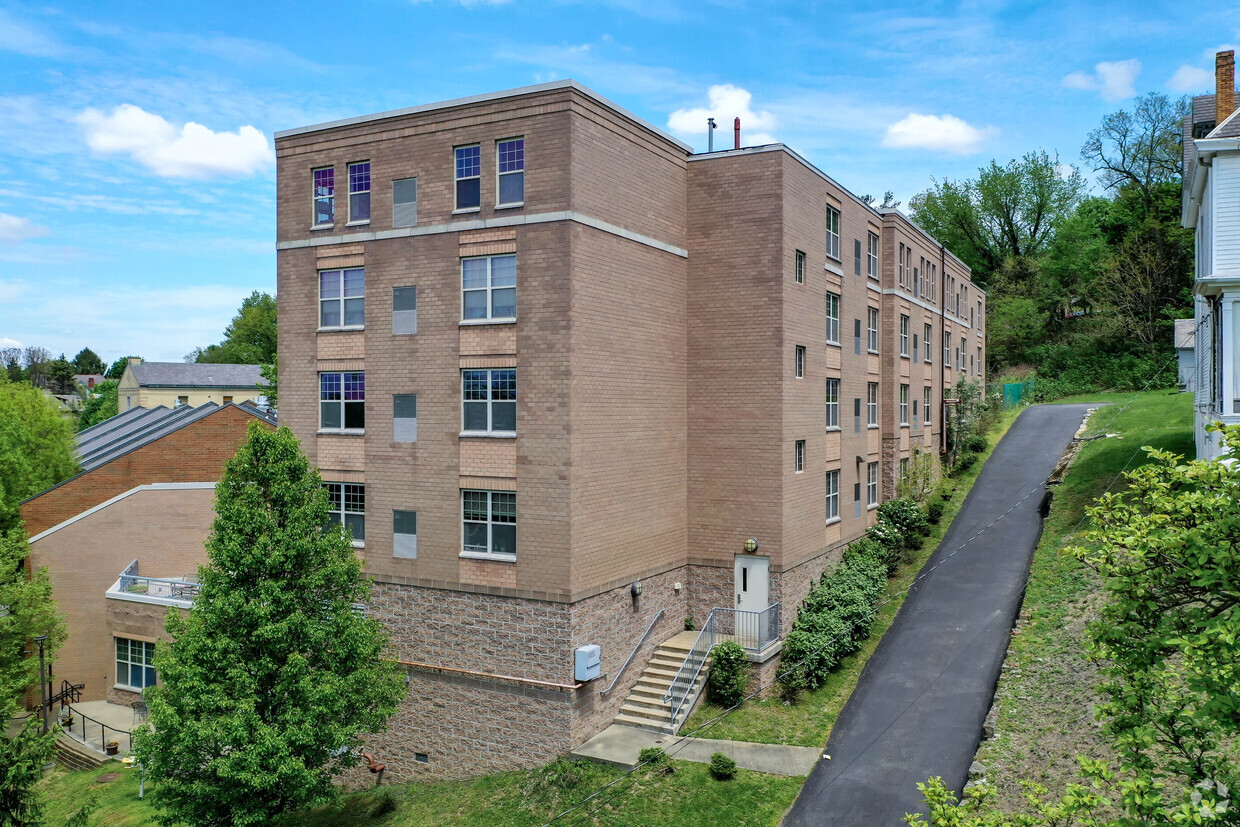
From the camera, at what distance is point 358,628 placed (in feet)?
68.7

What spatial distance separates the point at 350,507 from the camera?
85.6 ft

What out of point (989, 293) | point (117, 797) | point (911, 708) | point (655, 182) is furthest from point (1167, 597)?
point (989, 293)

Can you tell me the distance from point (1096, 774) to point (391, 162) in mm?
23026

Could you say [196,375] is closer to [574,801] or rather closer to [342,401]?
[342,401]

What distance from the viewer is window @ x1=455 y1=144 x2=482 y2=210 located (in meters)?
24.0

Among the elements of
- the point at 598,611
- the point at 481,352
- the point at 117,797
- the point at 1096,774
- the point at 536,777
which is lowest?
the point at 117,797

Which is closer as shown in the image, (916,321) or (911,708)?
(911,708)

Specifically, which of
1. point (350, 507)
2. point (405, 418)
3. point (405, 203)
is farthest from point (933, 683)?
point (405, 203)

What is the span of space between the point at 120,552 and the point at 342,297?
19437 mm

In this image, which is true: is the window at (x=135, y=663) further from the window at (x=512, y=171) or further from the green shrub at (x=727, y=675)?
the window at (x=512, y=171)

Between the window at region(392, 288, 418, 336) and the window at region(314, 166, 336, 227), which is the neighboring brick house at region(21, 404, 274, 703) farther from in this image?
the window at region(314, 166, 336, 227)

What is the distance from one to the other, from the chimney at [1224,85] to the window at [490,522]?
1124 inches

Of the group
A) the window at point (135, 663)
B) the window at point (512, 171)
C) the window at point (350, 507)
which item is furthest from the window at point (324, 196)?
the window at point (135, 663)

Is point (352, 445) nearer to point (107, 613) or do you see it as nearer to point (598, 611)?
point (598, 611)
